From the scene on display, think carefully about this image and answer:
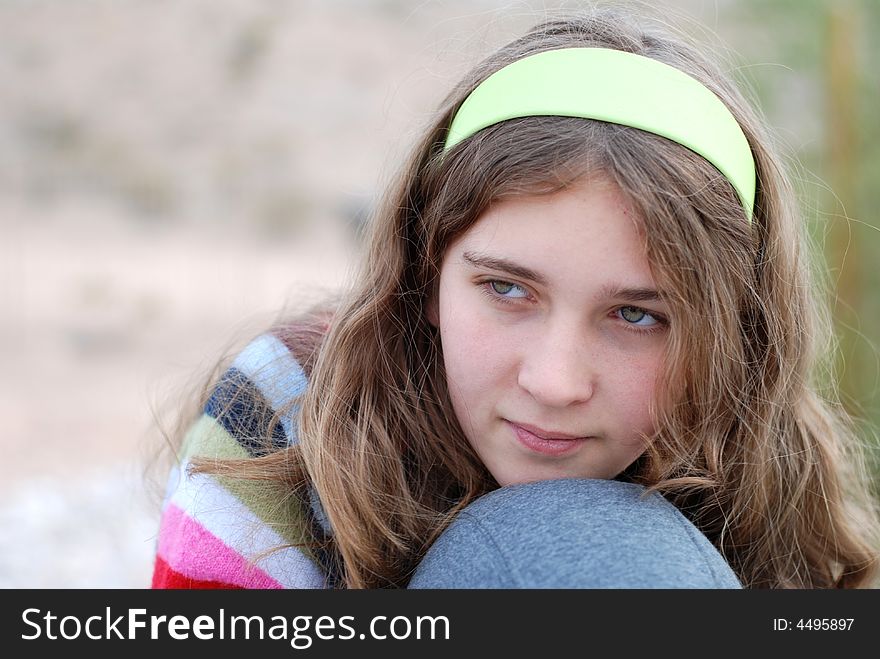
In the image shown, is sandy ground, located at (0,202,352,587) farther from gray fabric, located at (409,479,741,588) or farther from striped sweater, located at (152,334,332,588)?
gray fabric, located at (409,479,741,588)

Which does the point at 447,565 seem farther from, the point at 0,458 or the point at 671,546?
the point at 0,458

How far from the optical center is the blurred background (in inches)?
164

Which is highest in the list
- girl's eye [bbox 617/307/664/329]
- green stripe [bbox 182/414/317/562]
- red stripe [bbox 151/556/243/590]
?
girl's eye [bbox 617/307/664/329]

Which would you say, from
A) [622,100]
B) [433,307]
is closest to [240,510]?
[433,307]

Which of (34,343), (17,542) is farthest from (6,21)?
Result: (17,542)

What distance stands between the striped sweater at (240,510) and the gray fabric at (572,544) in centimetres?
32

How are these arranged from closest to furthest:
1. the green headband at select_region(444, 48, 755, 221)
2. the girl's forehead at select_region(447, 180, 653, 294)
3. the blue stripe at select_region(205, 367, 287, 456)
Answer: the girl's forehead at select_region(447, 180, 653, 294) → the green headband at select_region(444, 48, 755, 221) → the blue stripe at select_region(205, 367, 287, 456)

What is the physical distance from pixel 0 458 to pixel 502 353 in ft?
18.3

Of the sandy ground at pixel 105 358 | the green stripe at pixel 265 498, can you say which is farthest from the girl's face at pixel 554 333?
the sandy ground at pixel 105 358

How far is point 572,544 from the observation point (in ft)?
4.44

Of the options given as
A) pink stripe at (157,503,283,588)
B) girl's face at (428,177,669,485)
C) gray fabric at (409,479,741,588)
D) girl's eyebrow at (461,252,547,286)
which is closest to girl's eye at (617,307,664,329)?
girl's face at (428,177,669,485)

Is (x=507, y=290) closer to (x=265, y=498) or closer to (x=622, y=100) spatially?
(x=622, y=100)

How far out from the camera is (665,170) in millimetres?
1661

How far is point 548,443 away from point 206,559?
2.22ft
